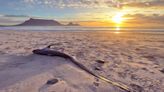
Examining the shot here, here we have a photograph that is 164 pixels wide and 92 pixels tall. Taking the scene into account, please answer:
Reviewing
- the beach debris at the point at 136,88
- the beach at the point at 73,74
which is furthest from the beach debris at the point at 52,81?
the beach debris at the point at 136,88

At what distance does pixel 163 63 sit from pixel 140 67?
42.3 inches

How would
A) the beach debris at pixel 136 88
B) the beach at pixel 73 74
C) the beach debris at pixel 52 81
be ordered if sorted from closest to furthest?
the beach at pixel 73 74 → the beach debris at pixel 52 81 → the beach debris at pixel 136 88

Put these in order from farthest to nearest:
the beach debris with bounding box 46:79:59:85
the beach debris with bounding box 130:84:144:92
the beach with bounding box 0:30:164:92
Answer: the beach debris with bounding box 130:84:144:92, the beach debris with bounding box 46:79:59:85, the beach with bounding box 0:30:164:92

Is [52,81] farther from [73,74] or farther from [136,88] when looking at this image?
[136,88]

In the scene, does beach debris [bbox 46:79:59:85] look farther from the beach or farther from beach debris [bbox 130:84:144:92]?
beach debris [bbox 130:84:144:92]

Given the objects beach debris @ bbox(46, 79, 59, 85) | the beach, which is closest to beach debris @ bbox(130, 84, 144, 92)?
the beach

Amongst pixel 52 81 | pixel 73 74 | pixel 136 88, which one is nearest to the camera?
pixel 52 81

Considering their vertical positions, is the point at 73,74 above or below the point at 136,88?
above

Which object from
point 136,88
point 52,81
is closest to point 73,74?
point 52,81

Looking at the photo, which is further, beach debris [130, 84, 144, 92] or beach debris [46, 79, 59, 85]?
beach debris [130, 84, 144, 92]

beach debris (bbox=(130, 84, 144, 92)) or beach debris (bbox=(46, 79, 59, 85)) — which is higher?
beach debris (bbox=(46, 79, 59, 85))

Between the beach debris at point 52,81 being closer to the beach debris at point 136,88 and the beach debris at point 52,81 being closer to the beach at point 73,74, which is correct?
the beach at point 73,74

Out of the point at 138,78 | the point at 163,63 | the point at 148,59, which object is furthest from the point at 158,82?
the point at 148,59

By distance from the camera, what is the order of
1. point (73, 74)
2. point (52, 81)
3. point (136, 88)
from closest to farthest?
point (52, 81)
point (136, 88)
point (73, 74)
